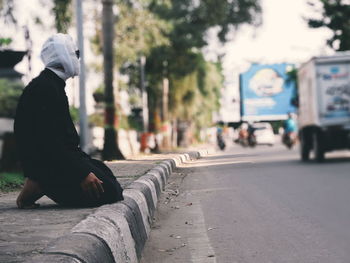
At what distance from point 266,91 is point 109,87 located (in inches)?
821

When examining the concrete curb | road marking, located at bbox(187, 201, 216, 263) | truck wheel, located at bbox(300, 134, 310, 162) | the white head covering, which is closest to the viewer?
the concrete curb

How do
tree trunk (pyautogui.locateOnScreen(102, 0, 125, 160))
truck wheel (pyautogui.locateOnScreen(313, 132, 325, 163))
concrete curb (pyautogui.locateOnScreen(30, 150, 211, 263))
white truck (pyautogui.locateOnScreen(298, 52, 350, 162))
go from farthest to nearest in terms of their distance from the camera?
tree trunk (pyautogui.locateOnScreen(102, 0, 125, 160))
truck wheel (pyautogui.locateOnScreen(313, 132, 325, 163))
white truck (pyautogui.locateOnScreen(298, 52, 350, 162))
concrete curb (pyautogui.locateOnScreen(30, 150, 211, 263))

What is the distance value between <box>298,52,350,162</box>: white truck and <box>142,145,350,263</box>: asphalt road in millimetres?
6653

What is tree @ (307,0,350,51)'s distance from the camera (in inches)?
1261

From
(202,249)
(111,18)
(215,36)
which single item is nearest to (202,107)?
(215,36)

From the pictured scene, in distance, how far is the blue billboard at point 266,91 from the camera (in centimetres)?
4134

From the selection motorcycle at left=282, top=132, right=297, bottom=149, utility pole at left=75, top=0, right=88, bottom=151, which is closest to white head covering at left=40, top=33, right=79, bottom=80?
utility pole at left=75, top=0, right=88, bottom=151

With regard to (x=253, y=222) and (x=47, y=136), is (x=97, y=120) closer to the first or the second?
(x=253, y=222)

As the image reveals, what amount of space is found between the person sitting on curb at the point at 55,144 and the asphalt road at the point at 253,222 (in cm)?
64

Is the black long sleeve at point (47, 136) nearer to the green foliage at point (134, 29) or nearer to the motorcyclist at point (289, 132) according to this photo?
the green foliage at point (134, 29)

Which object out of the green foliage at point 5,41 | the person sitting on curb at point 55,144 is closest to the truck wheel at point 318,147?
the green foliage at point 5,41

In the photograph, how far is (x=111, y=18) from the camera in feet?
72.9

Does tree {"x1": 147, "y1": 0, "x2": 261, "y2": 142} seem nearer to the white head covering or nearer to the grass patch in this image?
the grass patch

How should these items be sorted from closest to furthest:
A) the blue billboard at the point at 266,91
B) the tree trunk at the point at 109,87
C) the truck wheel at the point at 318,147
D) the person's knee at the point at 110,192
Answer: the person's knee at the point at 110,192 → the truck wheel at the point at 318,147 → the tree trunk at the point at 109,87 → the blue billboard at the point at 266,91
